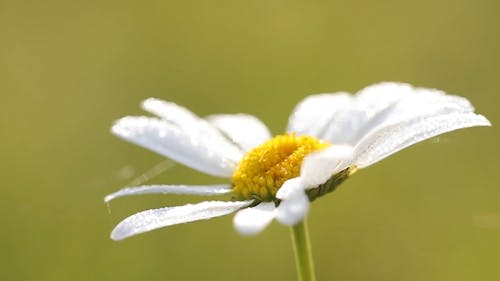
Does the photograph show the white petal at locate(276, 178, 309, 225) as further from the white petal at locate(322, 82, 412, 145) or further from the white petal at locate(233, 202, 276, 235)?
the white petal at locate(322, 82, 412, 145)

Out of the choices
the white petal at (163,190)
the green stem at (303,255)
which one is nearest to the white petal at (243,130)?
the white petal at (163,190)

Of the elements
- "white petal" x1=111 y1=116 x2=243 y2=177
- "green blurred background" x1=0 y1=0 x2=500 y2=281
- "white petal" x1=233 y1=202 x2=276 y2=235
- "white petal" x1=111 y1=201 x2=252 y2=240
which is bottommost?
"white petal" x1=233 y1=202 x2=276 y2=235

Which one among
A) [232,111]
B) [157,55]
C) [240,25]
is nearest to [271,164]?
[232,111]

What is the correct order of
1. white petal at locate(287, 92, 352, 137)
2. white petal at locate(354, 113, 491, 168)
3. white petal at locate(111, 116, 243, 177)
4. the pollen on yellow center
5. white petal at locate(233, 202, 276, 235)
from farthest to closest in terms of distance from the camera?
white petal at locate(287, 92, 352, 137) < white petal at locate(111, 116, 243, 177) < the pollen on yellow center < white petal at locate(354, 113, 491, 168) < white petal at locate(233, 202, 276, 235)

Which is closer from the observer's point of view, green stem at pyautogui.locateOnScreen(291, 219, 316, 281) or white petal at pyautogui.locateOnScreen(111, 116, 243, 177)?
green stem at pyautogui.locateOnScreen(291, 219, 316, 281)

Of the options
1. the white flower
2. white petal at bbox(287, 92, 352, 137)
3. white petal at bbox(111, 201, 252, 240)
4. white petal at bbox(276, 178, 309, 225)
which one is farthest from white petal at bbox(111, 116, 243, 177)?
white petal at bbox(276, 178, 309, 225)

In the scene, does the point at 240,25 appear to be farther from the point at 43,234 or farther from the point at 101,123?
the point at 43,234
